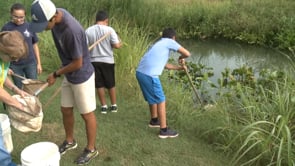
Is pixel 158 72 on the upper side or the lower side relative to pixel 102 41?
lower

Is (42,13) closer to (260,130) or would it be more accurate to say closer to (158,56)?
(158,56)

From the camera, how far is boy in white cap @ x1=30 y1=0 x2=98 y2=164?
10.1ft

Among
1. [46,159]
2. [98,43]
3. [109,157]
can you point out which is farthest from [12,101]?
[98,43]

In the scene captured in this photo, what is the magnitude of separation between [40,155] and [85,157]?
0.54 meters

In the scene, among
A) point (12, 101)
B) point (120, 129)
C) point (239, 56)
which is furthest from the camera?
point (239, 56)

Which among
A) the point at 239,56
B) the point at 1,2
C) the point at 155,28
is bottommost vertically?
the point at 239,56

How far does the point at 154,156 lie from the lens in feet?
12.9

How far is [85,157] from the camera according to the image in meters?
3.74

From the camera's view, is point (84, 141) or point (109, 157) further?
point (84, 141)

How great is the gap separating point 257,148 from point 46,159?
2.10 meters

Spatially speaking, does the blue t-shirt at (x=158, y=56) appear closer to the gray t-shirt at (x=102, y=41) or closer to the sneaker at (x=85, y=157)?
the gray t-shirt at (x=102, y=41)

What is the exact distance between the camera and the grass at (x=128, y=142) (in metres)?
3.87

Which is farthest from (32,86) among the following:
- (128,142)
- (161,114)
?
(161,114)

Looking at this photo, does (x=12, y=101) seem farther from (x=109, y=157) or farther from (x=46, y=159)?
(x=109, y=157)
